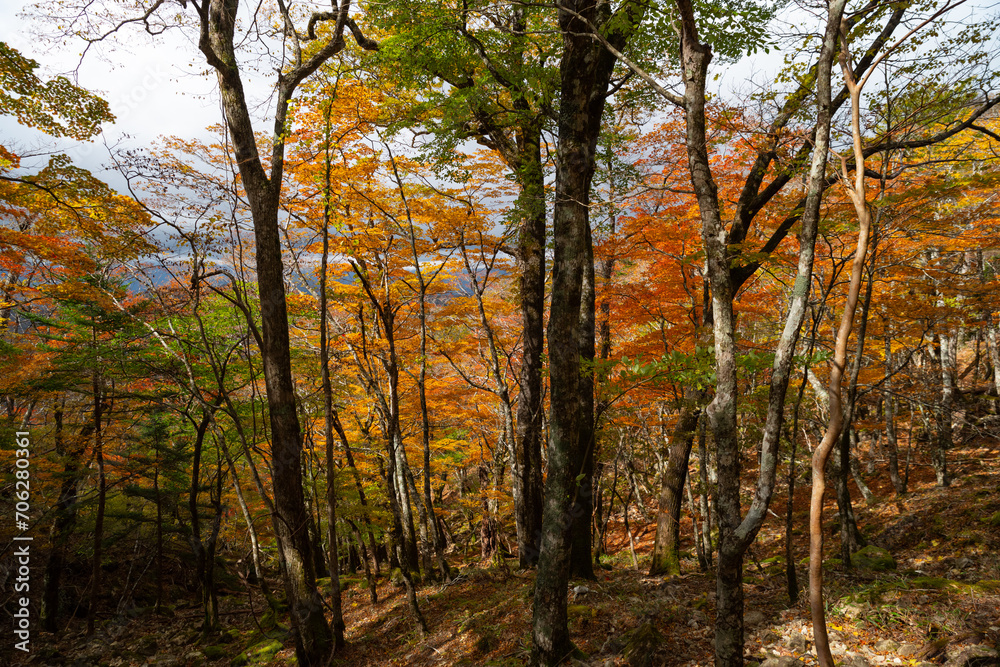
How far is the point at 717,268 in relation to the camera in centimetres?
368

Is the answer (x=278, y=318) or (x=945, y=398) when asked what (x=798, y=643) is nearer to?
(x=278, y=318)

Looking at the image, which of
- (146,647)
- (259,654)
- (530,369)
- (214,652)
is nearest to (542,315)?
(530,369)

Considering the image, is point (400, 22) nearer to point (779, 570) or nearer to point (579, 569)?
point (579, 569)

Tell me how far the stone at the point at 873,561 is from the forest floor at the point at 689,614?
19 centimetres

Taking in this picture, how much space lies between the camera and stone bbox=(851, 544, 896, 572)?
7188mm

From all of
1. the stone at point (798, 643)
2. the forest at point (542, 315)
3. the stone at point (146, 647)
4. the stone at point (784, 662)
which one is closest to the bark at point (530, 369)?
the forest at point (542, 315)

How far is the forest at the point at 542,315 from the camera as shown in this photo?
446cm

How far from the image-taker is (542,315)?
7.86 metres

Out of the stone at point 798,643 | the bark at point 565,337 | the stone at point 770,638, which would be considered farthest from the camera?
the stone at point 770,638

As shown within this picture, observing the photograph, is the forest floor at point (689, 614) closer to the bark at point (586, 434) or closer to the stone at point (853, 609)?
the stone at point (853, 609)

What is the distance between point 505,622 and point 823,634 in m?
5.77

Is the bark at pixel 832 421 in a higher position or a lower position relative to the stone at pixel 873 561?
higher

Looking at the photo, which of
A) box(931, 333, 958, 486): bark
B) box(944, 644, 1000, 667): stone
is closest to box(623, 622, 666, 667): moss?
box(944, 644, 1000, 667): stone

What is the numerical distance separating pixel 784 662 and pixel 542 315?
5273 mm
